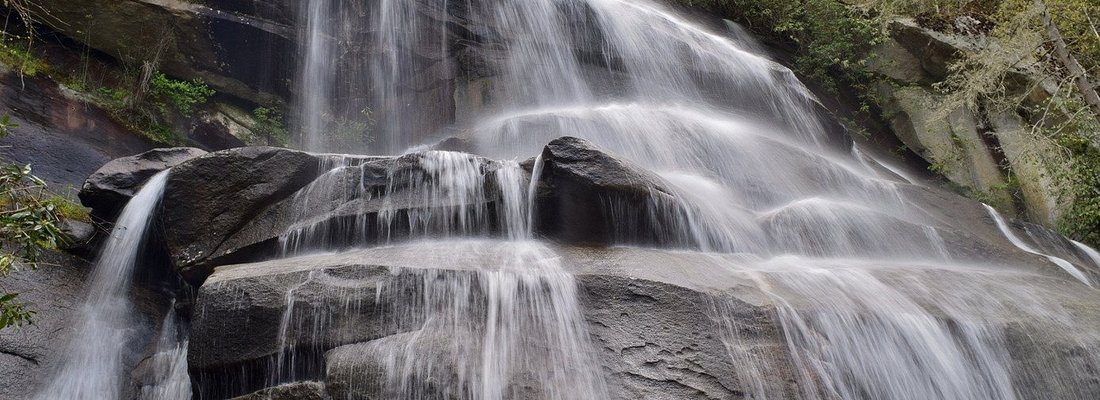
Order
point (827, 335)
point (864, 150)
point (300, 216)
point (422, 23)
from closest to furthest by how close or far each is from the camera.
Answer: point (827, 335)
point (300, 216)
point (422, 23)
point (864, 150)

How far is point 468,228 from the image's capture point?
22.2ft

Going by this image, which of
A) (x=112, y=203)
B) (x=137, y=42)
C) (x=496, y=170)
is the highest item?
(x=137, y=42)

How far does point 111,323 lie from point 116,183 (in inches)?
64.8

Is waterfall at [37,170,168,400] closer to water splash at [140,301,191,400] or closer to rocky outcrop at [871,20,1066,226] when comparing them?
water splash at [140,301,191,400]

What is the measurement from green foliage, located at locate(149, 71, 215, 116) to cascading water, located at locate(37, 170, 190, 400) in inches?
178

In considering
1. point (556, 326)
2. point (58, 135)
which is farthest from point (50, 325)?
point (556, 326)

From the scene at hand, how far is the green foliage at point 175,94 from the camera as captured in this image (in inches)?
436

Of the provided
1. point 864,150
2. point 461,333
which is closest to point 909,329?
point 461,333

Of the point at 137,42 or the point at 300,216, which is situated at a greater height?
the point at 137,42

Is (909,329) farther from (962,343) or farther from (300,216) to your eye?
(300,216)

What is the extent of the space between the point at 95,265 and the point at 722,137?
339 inches

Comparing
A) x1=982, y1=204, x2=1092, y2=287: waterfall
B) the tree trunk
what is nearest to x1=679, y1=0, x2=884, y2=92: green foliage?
the tree trunk

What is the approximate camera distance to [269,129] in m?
11.9

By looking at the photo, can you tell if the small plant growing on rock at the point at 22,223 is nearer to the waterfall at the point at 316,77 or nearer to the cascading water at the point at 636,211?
the cascading water at the point at 636,211
